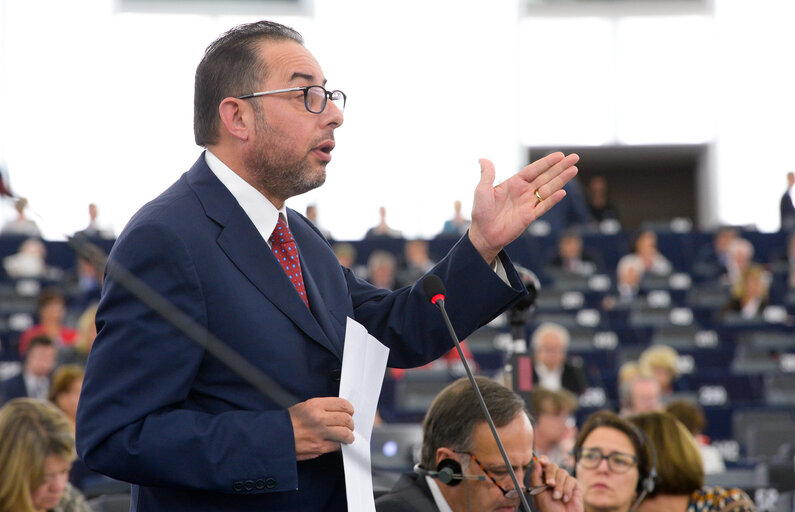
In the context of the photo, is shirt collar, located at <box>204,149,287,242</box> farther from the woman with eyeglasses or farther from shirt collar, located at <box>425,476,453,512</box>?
the woman with eyeglasses

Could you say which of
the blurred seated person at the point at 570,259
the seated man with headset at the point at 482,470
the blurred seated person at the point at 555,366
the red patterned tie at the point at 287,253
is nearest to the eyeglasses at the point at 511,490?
the seated man with headset at the point at 482,470

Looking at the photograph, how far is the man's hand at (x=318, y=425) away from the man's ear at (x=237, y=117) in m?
0.50

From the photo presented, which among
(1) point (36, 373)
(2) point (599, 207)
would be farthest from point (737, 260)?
(1) point (36, 373)

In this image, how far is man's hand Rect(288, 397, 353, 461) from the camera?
1.56 meters

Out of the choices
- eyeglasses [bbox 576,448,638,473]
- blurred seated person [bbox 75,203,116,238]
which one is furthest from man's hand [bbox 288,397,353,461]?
blurred seated person [bbox 75,203,116,238]

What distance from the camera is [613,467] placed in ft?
10.3

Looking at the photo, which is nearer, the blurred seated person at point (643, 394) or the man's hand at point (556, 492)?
the man's hand at point (556, 492)

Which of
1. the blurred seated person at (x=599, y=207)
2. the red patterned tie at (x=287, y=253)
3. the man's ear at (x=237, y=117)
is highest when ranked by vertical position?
the blurred seated person at (x=599, y=207)

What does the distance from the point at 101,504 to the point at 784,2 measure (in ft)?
57.1

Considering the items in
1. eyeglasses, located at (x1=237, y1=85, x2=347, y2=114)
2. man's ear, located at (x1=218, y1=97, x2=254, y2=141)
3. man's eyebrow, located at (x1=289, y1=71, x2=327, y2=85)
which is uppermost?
man's eyebrow, located at (x1=289, y1=71, x2=327, y2=85)

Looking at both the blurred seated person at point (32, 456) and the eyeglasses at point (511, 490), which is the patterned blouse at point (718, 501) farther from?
the blurred seated person at point (32, 456)

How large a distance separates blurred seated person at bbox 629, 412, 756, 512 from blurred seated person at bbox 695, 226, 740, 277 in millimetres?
9139

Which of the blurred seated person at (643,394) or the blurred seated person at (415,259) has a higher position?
the blurred seated person at (415,259)

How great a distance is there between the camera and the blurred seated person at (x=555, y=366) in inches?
270
